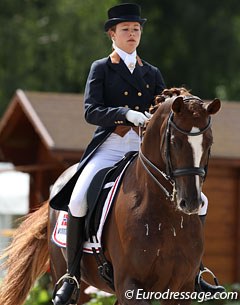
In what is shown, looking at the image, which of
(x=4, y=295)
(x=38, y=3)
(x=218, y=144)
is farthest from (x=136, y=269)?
(x=38, y=3)

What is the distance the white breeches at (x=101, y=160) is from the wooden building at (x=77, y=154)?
6.76 m

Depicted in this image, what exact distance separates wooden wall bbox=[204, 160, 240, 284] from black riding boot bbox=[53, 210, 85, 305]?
8641mm

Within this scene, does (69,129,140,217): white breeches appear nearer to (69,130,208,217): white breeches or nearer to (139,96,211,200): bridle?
(69,130,208,217): white breeches

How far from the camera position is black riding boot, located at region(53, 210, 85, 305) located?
26.0ft

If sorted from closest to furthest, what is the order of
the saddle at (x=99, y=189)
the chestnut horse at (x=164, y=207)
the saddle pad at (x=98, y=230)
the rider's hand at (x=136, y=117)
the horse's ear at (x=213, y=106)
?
1. the chestnut horse at (x=164, y=207)
2. the horse's ear at (x=213, y=106)
3. the rider's hand at (x=136, y=117)
4. the saddle pad at (x=98, y=230)
5. the saddle at (x=99, y=189)

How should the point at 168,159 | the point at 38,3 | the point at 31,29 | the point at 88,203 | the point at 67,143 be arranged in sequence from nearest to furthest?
the point at 168,159
the point at 88,203
the point at 67,143
the point at 31,29
the point at 38,3

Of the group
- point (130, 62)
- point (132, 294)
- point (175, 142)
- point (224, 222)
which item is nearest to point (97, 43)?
point (224, 222)

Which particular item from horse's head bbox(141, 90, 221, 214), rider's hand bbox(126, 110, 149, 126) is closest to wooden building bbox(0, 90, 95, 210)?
rider's hand bbox(126, 110, 149, 126)

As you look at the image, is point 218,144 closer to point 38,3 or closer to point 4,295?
point 4,295

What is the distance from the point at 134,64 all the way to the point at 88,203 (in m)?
1.24

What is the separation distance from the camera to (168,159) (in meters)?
6.85

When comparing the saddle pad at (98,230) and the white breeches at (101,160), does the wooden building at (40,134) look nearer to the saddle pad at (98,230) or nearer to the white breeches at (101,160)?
the saddle pad at (98,230)

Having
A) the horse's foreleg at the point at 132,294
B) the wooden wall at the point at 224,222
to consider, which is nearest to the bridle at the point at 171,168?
the horse's foreleg at the point at 132,294

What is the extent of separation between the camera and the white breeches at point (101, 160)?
310 inches
